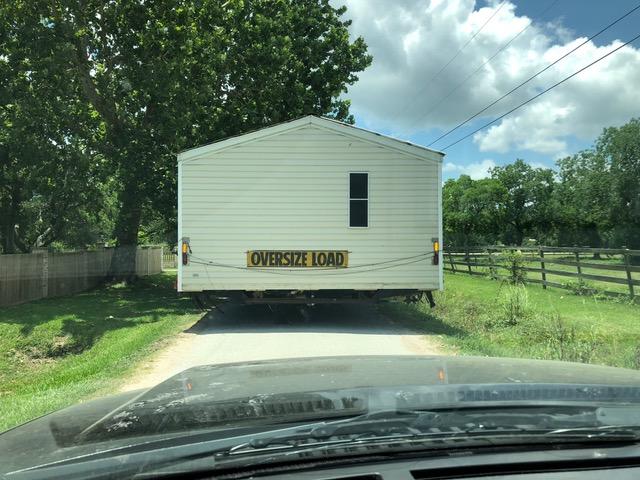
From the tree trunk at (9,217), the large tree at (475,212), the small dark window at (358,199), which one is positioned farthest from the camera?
the large tree at (475,212)

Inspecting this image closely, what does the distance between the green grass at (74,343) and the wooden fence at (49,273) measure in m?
0.59

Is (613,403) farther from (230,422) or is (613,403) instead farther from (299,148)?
(299,148)

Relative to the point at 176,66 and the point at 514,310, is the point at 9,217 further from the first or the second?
the point at 514,310

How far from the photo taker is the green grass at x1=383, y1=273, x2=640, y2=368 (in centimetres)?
853

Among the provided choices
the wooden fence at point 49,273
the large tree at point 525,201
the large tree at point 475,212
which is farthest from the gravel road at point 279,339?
the large tree at point 525,201

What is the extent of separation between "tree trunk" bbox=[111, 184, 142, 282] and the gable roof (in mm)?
10614

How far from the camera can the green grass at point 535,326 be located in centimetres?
853

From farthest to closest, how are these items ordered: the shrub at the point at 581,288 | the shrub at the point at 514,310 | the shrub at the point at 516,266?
the shrub at the point at 516,266 < the shrub at the point at 581,288 < the shrub at the point at 514,310

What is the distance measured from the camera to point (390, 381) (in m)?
2.97

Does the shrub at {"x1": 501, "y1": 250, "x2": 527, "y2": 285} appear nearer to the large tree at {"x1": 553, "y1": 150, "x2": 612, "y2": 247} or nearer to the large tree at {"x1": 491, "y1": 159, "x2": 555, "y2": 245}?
the large tree at {"x1": 553, "y1": 150, "x2": 612, "y2": 247}

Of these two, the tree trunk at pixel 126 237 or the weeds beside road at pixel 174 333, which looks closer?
the weeds beside road at pixel 174 333

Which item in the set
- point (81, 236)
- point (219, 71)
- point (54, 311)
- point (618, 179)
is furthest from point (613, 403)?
point (618, 179)

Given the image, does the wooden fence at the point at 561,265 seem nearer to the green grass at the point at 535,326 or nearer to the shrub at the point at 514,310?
the green grass at the point at 535,326

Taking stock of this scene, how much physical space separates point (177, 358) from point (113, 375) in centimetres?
135
